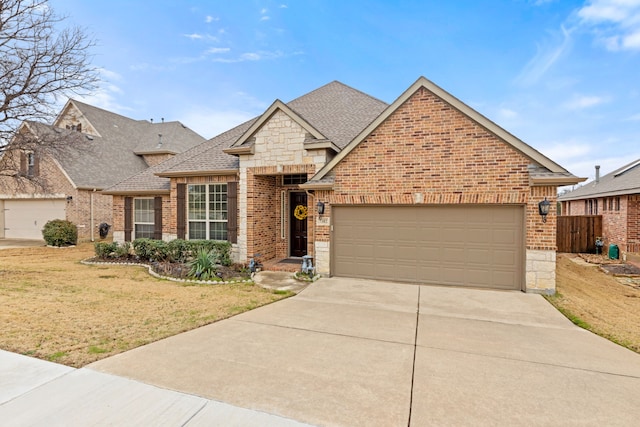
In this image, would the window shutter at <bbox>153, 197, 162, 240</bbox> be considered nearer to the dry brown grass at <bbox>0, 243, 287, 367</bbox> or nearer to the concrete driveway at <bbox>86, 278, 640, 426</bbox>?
the dry brown grass at <bbox>0, 243, 287, 367</bbox>

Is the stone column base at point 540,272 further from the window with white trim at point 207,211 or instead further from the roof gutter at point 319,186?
the window with white trim at point 207,211

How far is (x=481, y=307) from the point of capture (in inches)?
259

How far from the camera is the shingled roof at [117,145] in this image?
65.8ft

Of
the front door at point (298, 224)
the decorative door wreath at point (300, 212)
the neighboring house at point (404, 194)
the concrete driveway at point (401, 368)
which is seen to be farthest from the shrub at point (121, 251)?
the concrete driveway at point (401, 368)

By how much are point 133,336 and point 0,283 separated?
6.44m

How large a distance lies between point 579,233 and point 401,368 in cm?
1720

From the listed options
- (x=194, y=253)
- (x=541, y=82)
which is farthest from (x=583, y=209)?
(x=194, y=253)

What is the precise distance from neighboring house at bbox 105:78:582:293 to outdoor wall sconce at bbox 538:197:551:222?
10 cm

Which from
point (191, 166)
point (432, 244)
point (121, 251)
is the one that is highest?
point (191, 166)

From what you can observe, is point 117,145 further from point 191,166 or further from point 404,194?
point 404,194

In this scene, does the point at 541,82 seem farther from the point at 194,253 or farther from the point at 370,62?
the point at 194,253

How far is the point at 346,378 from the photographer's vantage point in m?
3.54

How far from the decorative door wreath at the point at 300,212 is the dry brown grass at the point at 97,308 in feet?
13.0

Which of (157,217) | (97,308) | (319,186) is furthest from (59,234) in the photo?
(319,186)
